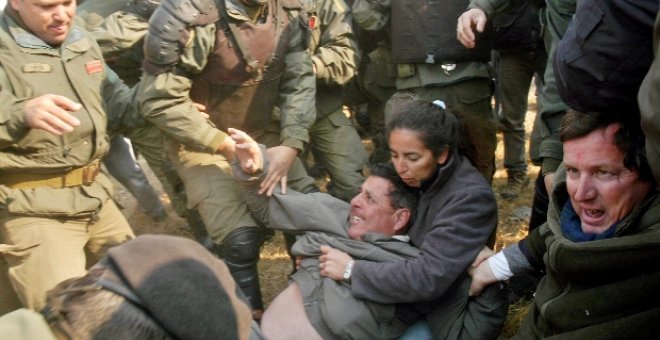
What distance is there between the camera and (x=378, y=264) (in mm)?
3080

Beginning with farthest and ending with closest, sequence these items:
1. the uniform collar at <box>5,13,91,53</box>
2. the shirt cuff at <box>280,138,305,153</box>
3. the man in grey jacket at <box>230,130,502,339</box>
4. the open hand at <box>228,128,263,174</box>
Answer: the shirt cuff at <box>280,138,305,153</box> < the open hand at <box>228,128,263,174</box> < the uniform collar at <box>5,13,91,53</box> < the man in grey jacket at <box>230,130,502,339</box>

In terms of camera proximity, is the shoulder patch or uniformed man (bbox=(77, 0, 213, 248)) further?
uniformed man (bbox=(77, 0, 213, 248))

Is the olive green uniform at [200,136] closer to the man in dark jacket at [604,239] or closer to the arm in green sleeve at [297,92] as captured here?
the arm in green sleeve at [297,92]

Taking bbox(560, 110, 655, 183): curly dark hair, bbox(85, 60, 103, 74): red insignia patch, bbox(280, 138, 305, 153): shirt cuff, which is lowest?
bbox(280, 138, 305, 153): shirt cuff

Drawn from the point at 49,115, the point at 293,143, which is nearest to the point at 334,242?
the point at 293,143

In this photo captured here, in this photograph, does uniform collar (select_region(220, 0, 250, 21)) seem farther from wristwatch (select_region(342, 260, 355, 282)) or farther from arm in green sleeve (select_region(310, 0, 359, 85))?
wristwatch (select_region(342, 260, 355, 282))

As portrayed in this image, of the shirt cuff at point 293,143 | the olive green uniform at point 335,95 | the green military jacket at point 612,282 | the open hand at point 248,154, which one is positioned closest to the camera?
the green military jacket at point 612,282

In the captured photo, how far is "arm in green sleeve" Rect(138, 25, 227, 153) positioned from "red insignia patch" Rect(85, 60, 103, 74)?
233mm

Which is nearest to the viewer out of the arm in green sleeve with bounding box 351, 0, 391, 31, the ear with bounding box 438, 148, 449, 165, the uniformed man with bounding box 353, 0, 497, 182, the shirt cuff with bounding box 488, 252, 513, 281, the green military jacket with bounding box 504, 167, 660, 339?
the green military jacket with bounding box 504, 167, 660, 339

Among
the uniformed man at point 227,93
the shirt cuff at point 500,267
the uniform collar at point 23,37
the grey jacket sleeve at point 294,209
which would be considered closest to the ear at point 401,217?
the grey jacket sleeve at point 294,209

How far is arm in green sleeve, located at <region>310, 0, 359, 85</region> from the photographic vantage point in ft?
15.1

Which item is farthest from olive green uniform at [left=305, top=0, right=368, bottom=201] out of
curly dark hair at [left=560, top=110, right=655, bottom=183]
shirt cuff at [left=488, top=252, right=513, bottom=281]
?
curly dark hair at [left=560, top=110, right=655, bottom=183]

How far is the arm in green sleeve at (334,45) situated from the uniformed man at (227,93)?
1.20 ft

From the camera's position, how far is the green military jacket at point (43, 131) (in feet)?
10.8
